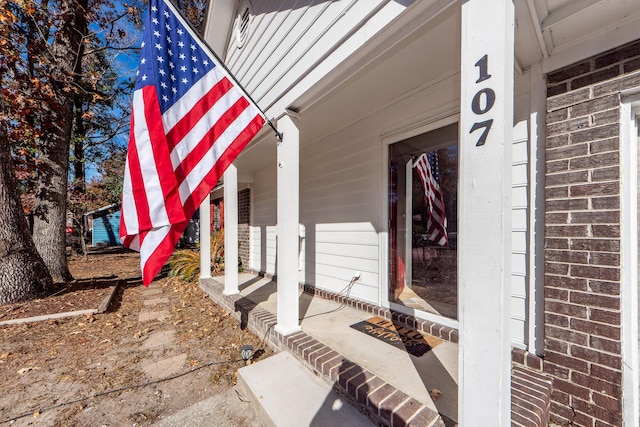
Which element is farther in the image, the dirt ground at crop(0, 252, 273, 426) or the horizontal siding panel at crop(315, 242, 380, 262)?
the horizontal siding panel at crop(315, 242, 380, 262)

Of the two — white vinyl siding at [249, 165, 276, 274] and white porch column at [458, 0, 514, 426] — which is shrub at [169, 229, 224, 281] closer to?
white vinyl siding at [249, 165, 276, 274]

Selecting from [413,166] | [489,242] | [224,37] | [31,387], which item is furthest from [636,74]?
[224,37]

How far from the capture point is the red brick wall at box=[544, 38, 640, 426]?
64.4 inches

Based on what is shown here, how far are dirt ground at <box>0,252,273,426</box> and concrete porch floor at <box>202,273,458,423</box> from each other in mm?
705

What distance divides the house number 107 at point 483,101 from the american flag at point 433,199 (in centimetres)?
196

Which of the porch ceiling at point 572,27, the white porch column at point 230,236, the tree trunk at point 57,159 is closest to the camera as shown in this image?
the porch ceiling at point 572,27

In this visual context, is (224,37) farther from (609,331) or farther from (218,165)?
(609,331)

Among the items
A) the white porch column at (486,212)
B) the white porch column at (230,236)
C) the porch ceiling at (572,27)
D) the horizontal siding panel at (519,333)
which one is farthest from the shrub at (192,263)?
the porch ceiling at (572,27)

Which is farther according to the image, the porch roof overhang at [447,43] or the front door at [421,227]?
the front door at [421,227]

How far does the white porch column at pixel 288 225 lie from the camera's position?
2811mm

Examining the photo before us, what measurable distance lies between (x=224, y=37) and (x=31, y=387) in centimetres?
585

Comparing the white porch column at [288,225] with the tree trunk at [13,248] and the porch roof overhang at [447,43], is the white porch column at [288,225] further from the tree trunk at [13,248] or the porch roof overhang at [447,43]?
the tree trunk at [13,248]

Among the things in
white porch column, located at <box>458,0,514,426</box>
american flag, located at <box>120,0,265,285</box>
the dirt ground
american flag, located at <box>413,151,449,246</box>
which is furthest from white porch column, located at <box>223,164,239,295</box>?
white porch column, located at <box>458,0,514,426</box>

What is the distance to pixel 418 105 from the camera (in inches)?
115
